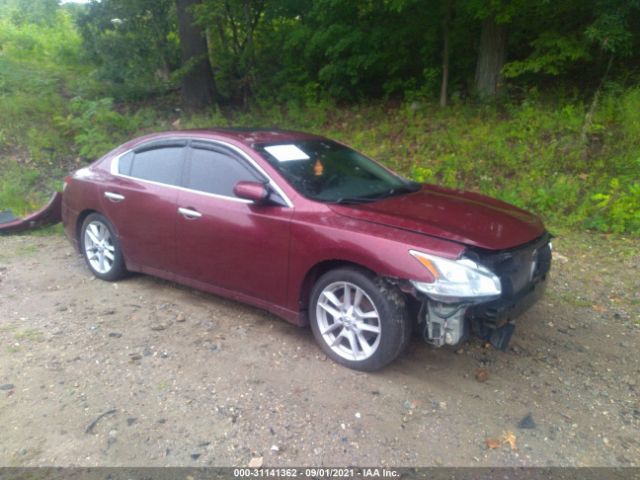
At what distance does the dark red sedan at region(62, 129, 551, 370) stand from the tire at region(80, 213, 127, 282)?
27 mm

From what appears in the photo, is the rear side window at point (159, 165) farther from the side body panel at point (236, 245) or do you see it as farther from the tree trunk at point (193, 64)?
the tree trunk at point (193, 64)

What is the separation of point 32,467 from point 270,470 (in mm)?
1283

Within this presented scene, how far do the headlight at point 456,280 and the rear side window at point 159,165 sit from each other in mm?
2532

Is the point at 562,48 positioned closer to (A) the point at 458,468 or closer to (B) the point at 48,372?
(A) the point at 458,468

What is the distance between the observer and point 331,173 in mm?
4656

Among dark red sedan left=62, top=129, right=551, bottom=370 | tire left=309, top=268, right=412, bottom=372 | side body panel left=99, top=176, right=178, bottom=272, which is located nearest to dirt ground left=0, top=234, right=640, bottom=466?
tire left=309, top=268, right=412, bottom=372

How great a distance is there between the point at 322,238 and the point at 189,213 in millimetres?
1392

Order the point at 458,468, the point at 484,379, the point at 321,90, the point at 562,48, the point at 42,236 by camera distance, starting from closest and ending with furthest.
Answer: the point at 458,468, the point at 484,379, the point at 42,236, the point at 562,48, the point at 321,90

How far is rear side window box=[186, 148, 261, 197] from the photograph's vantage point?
4.53 metres

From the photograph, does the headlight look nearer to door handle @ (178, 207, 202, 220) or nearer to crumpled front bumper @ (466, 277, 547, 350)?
crumpled front bumper @ (466, 277, 547, 350)

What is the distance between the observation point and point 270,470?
3.01m

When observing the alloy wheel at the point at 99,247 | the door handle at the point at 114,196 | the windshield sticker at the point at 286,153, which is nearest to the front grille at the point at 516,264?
the windshield sticker at the point at 286,153

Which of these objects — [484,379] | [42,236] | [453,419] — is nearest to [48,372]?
[453,419]

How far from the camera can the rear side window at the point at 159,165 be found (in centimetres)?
502
